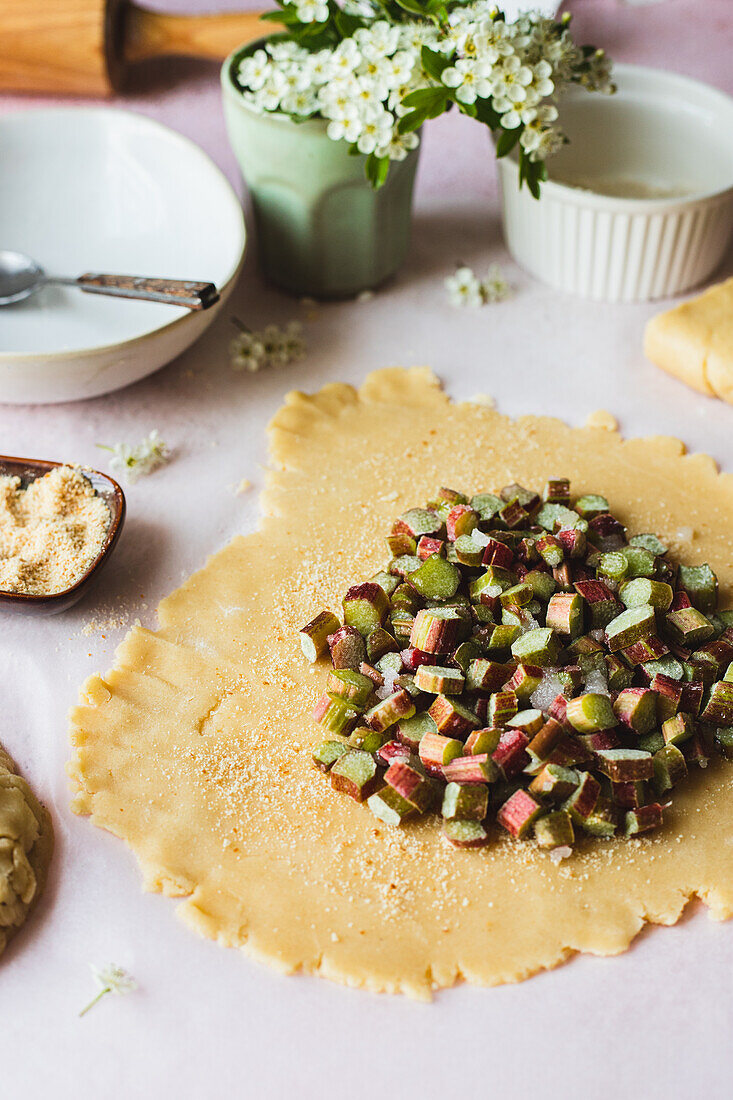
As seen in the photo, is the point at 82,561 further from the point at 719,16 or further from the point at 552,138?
the point at 719,16

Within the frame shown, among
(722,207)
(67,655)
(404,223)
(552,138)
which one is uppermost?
(552,138)

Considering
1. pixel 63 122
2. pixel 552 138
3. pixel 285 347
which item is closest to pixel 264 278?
pixel 285 347

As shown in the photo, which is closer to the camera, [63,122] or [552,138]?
[552,138]

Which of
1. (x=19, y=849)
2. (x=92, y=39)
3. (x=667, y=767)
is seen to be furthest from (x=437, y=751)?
(x=92, y=39)

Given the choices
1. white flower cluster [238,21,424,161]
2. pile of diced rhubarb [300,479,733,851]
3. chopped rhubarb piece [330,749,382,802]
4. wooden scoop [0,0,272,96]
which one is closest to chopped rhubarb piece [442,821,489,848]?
pile of diced rhubarb [300,479,733,851]

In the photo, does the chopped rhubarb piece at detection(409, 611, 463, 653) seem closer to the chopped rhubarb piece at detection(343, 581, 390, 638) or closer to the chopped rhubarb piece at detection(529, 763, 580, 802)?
the chopped rhubarb piece at detection(343, 581, 390, 638)

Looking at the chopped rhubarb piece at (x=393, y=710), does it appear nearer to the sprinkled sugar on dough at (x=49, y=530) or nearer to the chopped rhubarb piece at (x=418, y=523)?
the chopped rhubarb piece at (x=418, y=523)

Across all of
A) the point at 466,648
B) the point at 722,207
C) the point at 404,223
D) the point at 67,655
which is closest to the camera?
the point at 466,648

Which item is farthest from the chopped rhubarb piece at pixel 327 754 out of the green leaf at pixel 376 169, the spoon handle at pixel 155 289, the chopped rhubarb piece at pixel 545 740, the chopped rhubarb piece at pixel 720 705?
the green leaf at pixel 376 169
